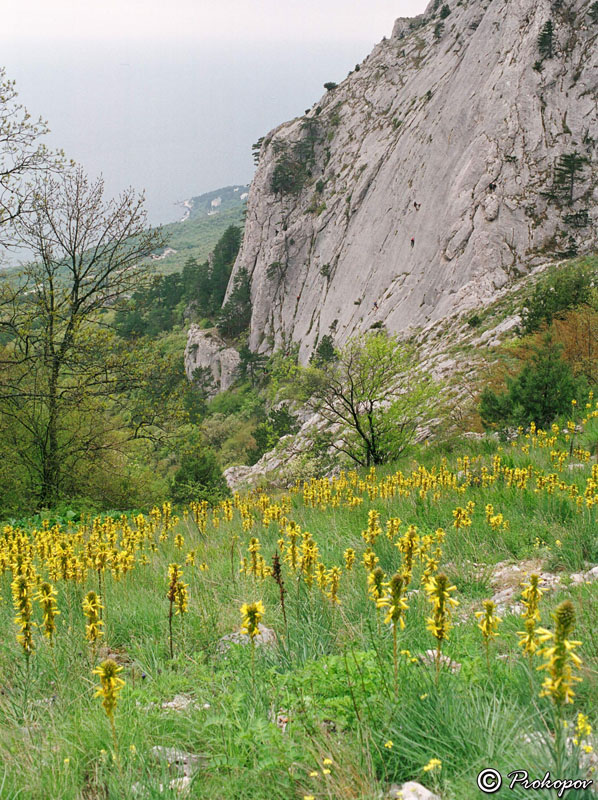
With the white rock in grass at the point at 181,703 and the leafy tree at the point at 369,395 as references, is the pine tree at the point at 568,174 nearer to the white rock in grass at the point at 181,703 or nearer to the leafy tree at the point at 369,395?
the leafy tree at the point at 369,395

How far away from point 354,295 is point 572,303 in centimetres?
3139

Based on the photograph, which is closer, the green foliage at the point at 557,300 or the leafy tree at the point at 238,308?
the green foliage at the point at 557,300

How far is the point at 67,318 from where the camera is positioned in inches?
561

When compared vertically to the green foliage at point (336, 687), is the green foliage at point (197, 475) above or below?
below

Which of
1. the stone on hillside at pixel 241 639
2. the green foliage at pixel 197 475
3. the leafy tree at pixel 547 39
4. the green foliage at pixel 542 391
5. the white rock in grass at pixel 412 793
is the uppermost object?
the leafy tree at pixel 547 39

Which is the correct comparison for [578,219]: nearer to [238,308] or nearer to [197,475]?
[197,475]

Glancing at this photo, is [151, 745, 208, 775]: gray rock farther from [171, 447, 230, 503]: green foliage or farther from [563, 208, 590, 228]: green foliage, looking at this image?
[563, 208, 590, 228]: green foliage

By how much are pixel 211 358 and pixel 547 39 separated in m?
46.9

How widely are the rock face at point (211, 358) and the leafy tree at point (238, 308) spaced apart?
228 centimetres

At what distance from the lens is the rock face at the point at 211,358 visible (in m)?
64.6

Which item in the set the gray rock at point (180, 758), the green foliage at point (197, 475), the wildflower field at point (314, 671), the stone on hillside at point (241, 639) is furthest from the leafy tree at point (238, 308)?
the gray rock at point (180, 758)

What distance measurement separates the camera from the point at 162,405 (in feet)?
49.5

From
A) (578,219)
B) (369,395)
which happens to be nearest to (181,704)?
(369,395)

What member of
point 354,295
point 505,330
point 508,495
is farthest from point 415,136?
point 508,495
